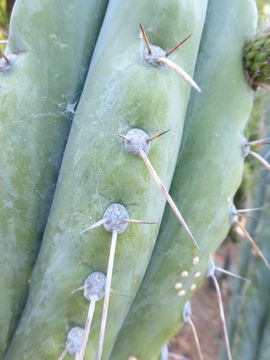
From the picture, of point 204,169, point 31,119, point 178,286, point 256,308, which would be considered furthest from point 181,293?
point 256,308

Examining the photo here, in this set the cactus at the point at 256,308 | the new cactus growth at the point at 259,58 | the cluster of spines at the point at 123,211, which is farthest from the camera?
the cactus at the point at 256,308

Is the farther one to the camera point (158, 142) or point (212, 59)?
point (212, 59)

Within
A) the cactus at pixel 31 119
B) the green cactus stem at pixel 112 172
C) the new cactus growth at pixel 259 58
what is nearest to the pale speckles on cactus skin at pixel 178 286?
the green cactus stem at pixel 112 172

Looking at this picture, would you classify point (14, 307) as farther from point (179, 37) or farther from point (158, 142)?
point (179, 37)

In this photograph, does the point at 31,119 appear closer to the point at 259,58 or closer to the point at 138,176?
the point at 138,176

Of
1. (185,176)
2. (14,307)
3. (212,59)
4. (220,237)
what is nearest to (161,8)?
(212,59)

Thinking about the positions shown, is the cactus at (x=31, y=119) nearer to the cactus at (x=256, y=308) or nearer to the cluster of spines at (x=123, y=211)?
the cluster of spines at (x=123, y=211)
